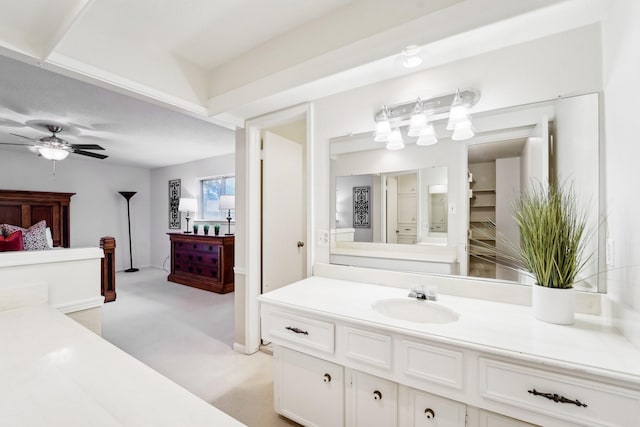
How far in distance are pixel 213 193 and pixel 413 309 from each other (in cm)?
495

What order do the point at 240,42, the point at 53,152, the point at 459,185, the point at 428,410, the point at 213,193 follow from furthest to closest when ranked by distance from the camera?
the point at 213,193
the point at 53,152
the point at 240,42
the point at 459,185
the point at 428,410

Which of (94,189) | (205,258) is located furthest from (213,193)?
(94,189)

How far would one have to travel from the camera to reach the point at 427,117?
159cm

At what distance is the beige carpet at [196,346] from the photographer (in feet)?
6.09

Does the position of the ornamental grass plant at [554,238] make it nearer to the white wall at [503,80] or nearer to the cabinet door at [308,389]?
the white wall at [503,80]

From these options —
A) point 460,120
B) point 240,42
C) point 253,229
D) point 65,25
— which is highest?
point 240,42

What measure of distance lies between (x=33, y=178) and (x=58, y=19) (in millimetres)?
5098

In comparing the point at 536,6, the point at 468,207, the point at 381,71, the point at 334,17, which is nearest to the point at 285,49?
the point at 334,17

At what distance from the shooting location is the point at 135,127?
11.5ft

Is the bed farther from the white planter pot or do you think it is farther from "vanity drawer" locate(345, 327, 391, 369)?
the white planter pot

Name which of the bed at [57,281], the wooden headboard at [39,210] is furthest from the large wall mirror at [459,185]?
the wooden headboard at [39,210]

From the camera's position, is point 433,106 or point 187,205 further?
point 187,205

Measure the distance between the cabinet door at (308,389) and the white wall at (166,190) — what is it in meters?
4.08

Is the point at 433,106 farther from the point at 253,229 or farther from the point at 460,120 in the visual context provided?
the point at 253,229
